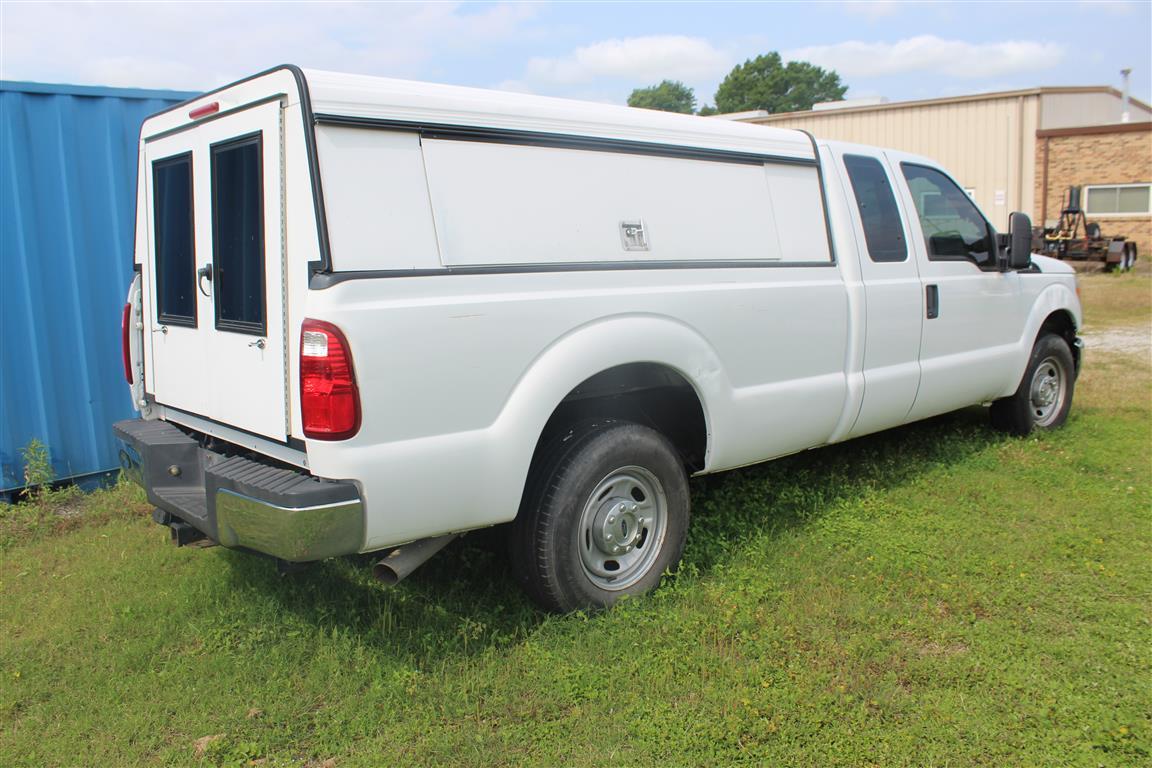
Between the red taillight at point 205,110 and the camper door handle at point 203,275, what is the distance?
0.60 meters

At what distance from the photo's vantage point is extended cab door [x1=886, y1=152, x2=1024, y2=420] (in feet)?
18.1

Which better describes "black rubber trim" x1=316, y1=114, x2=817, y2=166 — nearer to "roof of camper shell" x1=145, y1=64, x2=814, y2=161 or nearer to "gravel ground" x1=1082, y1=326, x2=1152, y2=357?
"roof of camper shell" x1=145, y1=64, x2=814, y2=161

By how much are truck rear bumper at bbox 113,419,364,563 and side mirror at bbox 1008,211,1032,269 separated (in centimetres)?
461

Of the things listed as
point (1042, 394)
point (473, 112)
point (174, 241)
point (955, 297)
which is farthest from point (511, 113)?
point (1042, 394)

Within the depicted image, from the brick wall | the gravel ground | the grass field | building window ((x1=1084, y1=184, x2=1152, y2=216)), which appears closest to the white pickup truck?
the grass field

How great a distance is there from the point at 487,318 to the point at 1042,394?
520cm

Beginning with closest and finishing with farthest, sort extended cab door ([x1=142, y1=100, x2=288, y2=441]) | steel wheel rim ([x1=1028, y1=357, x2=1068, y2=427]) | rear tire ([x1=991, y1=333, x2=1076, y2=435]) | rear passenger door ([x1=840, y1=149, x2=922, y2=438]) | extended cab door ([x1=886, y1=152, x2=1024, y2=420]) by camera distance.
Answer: extended cab door ([x1=142, y1=100, x2=288, y2=441]), rear passenger door ([x1=840, y1=149, x2=922, y2=438]), extended cab door ([x1=886, y1=152, x2=1024, y2=420]), rear tire ([x1=991, y1=333, x2=1076, y2=435]), steel wheel rim ([x1=1028, y1=357, x2=1068, y2=427])

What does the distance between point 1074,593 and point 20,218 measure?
20.7 ft

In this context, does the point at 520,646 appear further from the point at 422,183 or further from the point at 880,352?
the point at 880,352

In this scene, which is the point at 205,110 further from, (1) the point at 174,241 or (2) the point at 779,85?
(2) the point at 779,85

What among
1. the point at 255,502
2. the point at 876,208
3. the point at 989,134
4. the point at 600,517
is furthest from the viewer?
the point at 989,134

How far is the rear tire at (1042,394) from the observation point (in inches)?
260

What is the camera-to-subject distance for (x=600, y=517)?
3.94m

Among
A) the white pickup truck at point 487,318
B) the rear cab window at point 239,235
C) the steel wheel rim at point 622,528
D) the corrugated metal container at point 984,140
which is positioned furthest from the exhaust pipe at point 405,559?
the corrugated metal container at point 984,140
